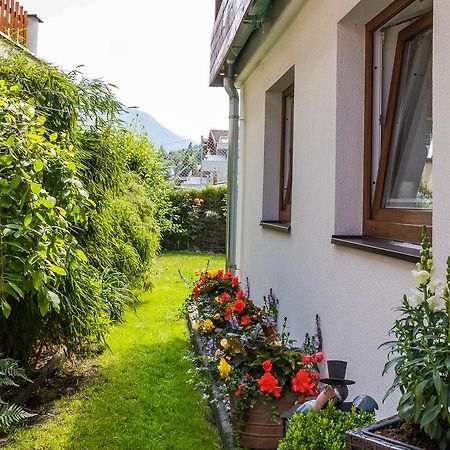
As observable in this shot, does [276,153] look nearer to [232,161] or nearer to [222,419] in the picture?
[232,161]

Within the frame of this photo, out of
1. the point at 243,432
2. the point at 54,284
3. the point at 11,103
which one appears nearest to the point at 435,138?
the point at 243,432

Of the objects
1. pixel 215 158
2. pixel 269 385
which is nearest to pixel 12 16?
pixel 269 385

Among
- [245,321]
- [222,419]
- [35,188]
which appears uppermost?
[35,188]

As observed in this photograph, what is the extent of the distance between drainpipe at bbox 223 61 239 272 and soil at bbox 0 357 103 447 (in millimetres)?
2306

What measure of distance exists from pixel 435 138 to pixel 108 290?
3642mm

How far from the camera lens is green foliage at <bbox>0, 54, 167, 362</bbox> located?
2881 millimetres

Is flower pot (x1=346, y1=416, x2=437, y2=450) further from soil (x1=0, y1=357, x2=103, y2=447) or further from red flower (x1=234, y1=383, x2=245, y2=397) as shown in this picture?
soil (x1=0, y1=357, x2=103, y2=447)

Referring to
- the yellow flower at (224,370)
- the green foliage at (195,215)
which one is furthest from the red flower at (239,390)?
the green foliage at (195,215)

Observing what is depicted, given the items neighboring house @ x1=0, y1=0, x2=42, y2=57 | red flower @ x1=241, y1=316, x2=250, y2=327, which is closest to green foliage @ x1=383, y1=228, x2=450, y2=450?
red flower @ x1=241, y1=316, x2=250, y2=327

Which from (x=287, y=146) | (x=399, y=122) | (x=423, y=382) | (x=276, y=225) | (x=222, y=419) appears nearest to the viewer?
(x=423, y=382)

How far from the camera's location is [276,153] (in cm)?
527

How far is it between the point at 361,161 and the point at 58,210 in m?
1.89

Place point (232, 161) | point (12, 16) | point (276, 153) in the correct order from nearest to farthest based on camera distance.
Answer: point (276, 153) → point (232, 161) → point (12, 16)

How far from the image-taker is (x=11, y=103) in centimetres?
316
